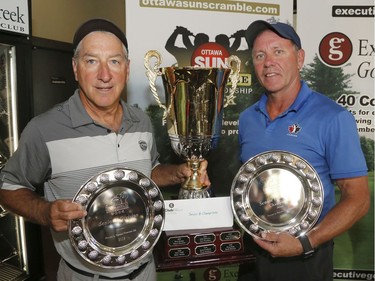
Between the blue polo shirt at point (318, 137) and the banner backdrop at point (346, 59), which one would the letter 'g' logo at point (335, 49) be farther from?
the blue polo shirt at point (318, 137)

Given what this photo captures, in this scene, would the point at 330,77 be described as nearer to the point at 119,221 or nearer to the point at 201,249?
the point at 201,249

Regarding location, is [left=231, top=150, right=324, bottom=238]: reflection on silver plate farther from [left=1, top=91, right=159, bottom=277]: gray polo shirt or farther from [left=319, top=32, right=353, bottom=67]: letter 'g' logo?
[left=319, top=32, right=353, bottom=67]: letter 'g' logo

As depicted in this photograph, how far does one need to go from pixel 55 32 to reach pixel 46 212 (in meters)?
2.92

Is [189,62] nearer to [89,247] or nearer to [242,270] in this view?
[242,270]

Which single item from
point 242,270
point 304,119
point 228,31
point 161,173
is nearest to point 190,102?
point 161,173

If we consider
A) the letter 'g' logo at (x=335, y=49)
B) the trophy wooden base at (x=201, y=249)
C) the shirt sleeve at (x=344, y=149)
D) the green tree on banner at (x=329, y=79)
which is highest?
the letter 'g' logo at (x=335, y=49)

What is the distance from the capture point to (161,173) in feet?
5.69

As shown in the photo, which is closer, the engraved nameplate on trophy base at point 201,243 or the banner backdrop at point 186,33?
the engraved nameplate on trophy base at point 201,243

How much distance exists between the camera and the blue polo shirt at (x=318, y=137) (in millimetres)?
1507

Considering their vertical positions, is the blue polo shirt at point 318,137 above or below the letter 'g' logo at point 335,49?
below

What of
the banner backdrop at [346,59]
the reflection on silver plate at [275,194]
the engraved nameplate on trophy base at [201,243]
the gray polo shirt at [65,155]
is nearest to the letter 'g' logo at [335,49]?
the banner backdrop at [346,59]

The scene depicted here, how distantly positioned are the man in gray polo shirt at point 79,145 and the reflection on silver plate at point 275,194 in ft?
1.48

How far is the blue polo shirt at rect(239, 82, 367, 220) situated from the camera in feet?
4.94

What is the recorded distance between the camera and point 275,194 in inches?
61.0
